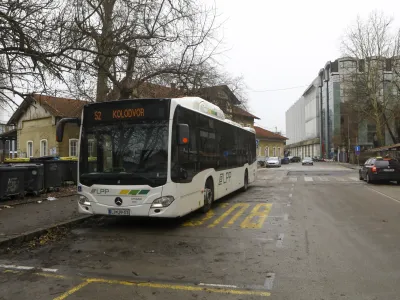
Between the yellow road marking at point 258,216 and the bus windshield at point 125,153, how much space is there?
2.38 meters

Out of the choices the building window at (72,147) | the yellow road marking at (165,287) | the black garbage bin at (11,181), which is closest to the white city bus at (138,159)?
the yellow road marking at (165,287)

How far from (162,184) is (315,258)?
3405mm

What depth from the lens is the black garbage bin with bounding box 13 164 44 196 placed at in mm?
12648

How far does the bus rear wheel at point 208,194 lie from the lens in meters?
10.3

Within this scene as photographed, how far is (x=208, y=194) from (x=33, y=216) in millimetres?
4541

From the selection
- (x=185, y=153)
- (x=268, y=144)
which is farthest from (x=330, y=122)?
(x=185, y=153)

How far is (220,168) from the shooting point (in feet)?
38.3

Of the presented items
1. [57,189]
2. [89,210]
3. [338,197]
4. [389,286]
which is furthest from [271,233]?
[57,189]

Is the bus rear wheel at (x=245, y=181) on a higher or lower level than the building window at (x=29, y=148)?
lower

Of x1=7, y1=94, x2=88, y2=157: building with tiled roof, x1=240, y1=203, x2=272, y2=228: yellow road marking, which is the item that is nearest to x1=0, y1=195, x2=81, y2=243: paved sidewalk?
x1=240, y1=203, x2=272, y2=228: yellow road marking

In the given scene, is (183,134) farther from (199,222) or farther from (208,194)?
(208,194)

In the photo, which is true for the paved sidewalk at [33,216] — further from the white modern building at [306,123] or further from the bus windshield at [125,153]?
the white modern building at [306,123]

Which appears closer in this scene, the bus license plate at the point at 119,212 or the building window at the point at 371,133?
the bus license plate at the point at 119,212

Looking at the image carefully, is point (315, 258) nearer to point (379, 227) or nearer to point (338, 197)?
point (379, 227)
